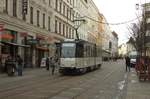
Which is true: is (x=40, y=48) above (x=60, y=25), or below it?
below

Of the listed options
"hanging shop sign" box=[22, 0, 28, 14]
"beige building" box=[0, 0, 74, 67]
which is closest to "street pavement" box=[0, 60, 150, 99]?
"beige building" box=[0, 0, 74, 67]

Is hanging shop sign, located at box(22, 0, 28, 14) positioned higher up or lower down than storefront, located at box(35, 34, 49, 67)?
higher up

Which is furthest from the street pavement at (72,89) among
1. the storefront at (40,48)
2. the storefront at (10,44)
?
the storefront at (40,48)

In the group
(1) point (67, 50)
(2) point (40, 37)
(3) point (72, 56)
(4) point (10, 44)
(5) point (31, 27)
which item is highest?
(5) point (31, 27)

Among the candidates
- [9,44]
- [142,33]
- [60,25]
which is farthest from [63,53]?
[60,25]

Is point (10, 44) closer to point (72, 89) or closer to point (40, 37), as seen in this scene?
point (40, 37)

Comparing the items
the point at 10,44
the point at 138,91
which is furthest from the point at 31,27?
the point at 138,91

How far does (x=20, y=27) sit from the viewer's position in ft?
135

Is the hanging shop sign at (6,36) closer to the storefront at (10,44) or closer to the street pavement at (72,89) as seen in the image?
the storefront at (10,44)

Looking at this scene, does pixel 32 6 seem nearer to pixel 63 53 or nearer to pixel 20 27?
pixel 20 27

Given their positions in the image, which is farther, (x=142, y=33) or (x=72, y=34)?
(x=72, y=34)

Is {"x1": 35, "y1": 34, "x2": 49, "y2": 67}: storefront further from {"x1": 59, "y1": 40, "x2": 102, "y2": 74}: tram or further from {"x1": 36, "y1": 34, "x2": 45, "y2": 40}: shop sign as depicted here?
{"x1": 59, "y1": 40, "x2": 102, "y2": 74}: tram

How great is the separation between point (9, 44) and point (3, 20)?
235 cm

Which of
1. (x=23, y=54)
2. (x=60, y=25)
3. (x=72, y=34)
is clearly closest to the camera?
(x=23, y=54)
